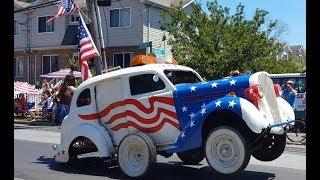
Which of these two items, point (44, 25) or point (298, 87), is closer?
point (298, 87)

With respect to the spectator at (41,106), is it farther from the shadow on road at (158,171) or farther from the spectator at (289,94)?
the shadow on road at (158,171)

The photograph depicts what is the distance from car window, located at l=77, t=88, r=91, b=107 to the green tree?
49.5 feet

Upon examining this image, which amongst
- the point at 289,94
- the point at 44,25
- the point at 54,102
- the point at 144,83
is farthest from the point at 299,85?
the point at 44,25

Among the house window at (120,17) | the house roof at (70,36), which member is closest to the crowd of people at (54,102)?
the house window at (120,17)

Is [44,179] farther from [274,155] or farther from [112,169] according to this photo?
[274,155]

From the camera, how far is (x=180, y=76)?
360 inches

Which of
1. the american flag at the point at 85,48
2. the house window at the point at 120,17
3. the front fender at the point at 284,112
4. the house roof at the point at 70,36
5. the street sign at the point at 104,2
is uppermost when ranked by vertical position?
the house window at the point at 120,17

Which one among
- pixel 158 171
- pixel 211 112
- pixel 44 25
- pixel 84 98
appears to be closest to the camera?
pixel 211 112

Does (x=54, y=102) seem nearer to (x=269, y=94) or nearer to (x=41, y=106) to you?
(x=41, y=106)

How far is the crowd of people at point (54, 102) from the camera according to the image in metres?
14.5

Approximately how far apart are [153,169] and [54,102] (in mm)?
10952

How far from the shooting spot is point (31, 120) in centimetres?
2244
